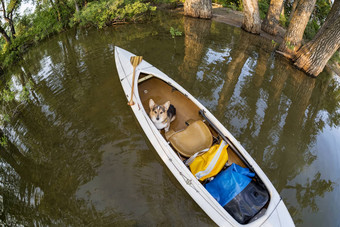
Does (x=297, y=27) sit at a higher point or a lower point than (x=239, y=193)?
higher

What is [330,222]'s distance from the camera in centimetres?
472

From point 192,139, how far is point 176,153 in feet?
2.05

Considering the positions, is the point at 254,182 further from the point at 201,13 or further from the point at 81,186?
the point at 201,13

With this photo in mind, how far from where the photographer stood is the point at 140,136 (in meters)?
6.35

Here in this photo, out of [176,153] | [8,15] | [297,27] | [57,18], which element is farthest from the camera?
[57,18]

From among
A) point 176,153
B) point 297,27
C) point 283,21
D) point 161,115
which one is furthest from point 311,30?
point 176,153

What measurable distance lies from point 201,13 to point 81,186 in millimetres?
13683

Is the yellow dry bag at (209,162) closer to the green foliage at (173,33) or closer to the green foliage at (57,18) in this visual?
the green foliage at (173,33)

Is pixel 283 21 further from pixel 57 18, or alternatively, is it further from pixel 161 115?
Answer: pixel 57 18

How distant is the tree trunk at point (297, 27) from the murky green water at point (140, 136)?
2.24 feet

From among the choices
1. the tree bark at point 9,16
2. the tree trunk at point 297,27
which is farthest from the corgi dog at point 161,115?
the tree bark at point 9,16

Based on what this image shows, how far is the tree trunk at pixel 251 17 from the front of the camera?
11.5 metres

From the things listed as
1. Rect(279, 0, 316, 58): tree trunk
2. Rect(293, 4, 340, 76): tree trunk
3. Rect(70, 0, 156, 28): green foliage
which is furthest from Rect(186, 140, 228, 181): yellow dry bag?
Rect(70, 0, 156, 28): green foliage

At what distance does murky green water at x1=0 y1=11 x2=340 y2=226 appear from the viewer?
4.86m
